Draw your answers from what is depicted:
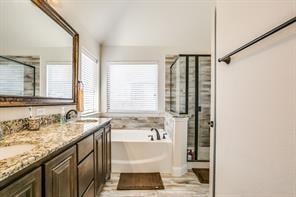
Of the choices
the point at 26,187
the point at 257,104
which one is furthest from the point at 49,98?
the point at 257,104

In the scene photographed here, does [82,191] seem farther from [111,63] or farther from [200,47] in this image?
[200,47]

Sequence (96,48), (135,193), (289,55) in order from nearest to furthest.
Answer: (289,55)
(135,193)
(96,48)

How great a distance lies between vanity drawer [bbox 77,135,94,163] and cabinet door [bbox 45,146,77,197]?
116mm

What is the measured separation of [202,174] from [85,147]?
7.18ft

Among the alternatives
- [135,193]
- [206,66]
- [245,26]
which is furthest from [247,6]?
[206,66]

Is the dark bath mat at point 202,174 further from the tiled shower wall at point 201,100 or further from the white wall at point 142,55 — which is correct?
the white wall at point 142,55

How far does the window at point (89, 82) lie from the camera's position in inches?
145

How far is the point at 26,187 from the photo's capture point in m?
0.96

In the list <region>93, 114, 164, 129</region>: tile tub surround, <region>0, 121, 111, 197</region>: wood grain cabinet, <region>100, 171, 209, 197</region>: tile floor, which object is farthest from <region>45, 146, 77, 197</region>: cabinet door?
<region>93, 114, 164, 129</region>: tile tub surround

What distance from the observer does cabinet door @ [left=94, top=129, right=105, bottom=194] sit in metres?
2.28

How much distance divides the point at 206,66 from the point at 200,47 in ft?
2.31

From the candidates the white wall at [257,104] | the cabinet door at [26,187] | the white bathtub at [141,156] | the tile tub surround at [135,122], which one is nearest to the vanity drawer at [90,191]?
the cabinet door at [26,187]

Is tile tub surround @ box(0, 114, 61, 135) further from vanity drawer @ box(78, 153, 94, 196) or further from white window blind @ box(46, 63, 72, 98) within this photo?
vanity drawer @ box(78, 153, 94, 196)

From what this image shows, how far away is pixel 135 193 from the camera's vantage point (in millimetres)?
2725
